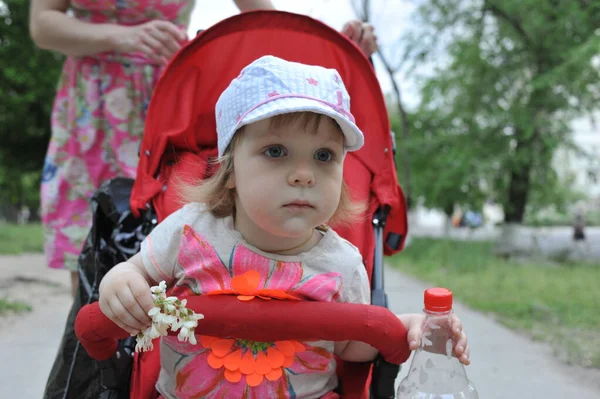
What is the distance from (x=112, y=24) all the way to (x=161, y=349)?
1.19 metres

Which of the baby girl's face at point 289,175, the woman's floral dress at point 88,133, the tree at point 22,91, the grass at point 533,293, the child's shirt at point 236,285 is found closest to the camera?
the baby girl's face at point 289,175

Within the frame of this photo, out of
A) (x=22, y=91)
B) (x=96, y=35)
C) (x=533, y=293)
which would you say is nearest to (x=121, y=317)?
(x=96, y=35)

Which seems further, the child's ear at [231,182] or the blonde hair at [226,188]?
the child's ear at [231,182]

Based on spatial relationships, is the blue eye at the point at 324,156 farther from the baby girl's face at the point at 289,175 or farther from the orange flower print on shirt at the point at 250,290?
the orange flower print on shirt at the point at 250,290

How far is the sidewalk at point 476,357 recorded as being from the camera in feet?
9.32

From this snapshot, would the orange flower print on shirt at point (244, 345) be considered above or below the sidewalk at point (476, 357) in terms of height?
above

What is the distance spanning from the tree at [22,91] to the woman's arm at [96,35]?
5842 mm

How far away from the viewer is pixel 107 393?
146 cm

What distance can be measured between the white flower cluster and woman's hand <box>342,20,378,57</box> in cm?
134

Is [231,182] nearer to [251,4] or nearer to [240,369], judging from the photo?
[240,369]

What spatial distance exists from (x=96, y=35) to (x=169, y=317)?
123 cm

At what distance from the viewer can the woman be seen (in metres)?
2.07

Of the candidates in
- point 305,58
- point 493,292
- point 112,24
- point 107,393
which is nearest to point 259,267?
point 107,393

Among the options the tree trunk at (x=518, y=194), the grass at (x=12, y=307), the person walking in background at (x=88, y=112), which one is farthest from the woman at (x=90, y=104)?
the tree trunk at (x=518, y=194)
